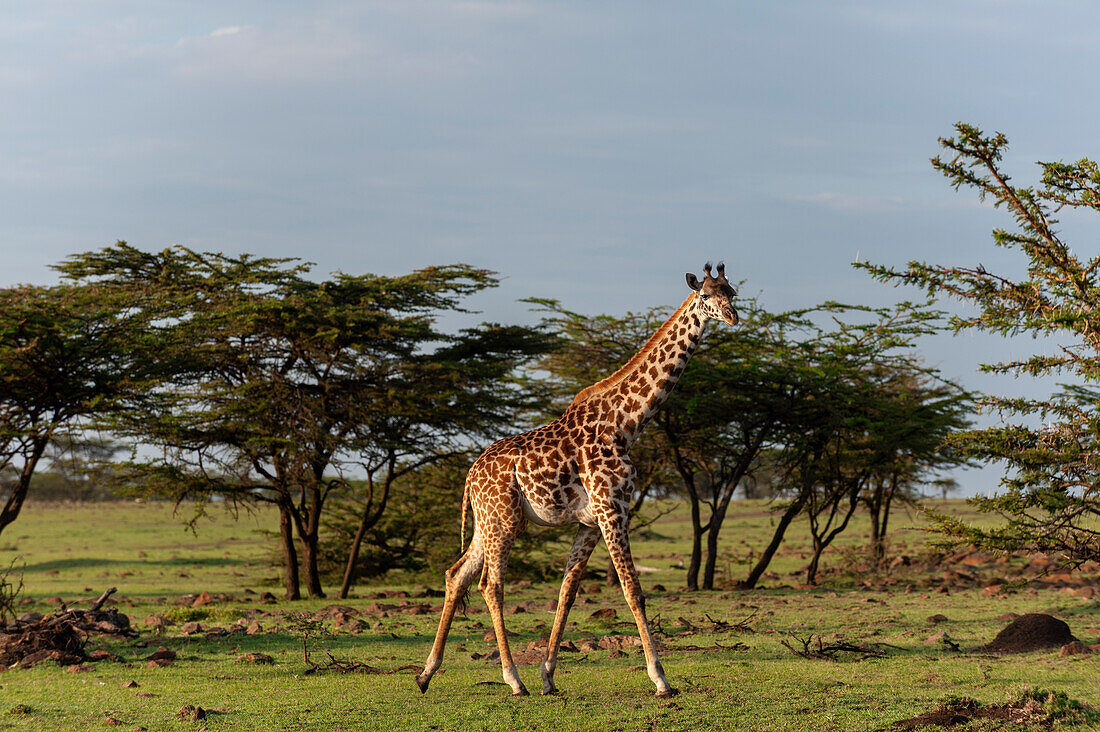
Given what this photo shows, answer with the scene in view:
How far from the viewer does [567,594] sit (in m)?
8.84

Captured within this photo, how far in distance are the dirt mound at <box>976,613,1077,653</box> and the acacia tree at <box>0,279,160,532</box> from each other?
1391 cm

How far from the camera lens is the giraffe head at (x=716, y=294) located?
8633 millimetres

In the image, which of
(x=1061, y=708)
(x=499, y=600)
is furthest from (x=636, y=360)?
(x=1061, y=708)

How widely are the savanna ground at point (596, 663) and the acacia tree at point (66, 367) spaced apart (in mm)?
3505

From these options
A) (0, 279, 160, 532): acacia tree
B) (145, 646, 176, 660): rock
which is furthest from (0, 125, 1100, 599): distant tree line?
(145, 646, 176, 660): rock

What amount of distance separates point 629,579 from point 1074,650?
581 centimetres

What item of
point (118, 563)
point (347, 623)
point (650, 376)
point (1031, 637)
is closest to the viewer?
point (650, 376)

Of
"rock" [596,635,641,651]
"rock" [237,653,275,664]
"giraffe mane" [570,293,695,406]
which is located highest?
"giraffe mane" [570,293,695,406]

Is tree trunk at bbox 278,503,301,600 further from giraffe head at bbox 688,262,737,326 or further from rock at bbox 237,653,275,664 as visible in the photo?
giraffe head at bbox 688,262,737,326

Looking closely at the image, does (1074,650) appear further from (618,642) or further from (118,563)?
(118,563)

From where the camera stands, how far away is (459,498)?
24281 millimetres

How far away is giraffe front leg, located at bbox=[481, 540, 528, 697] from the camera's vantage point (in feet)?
28.4

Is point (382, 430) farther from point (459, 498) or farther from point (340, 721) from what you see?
point (340, 721)

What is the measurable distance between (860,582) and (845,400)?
488 centimetres
